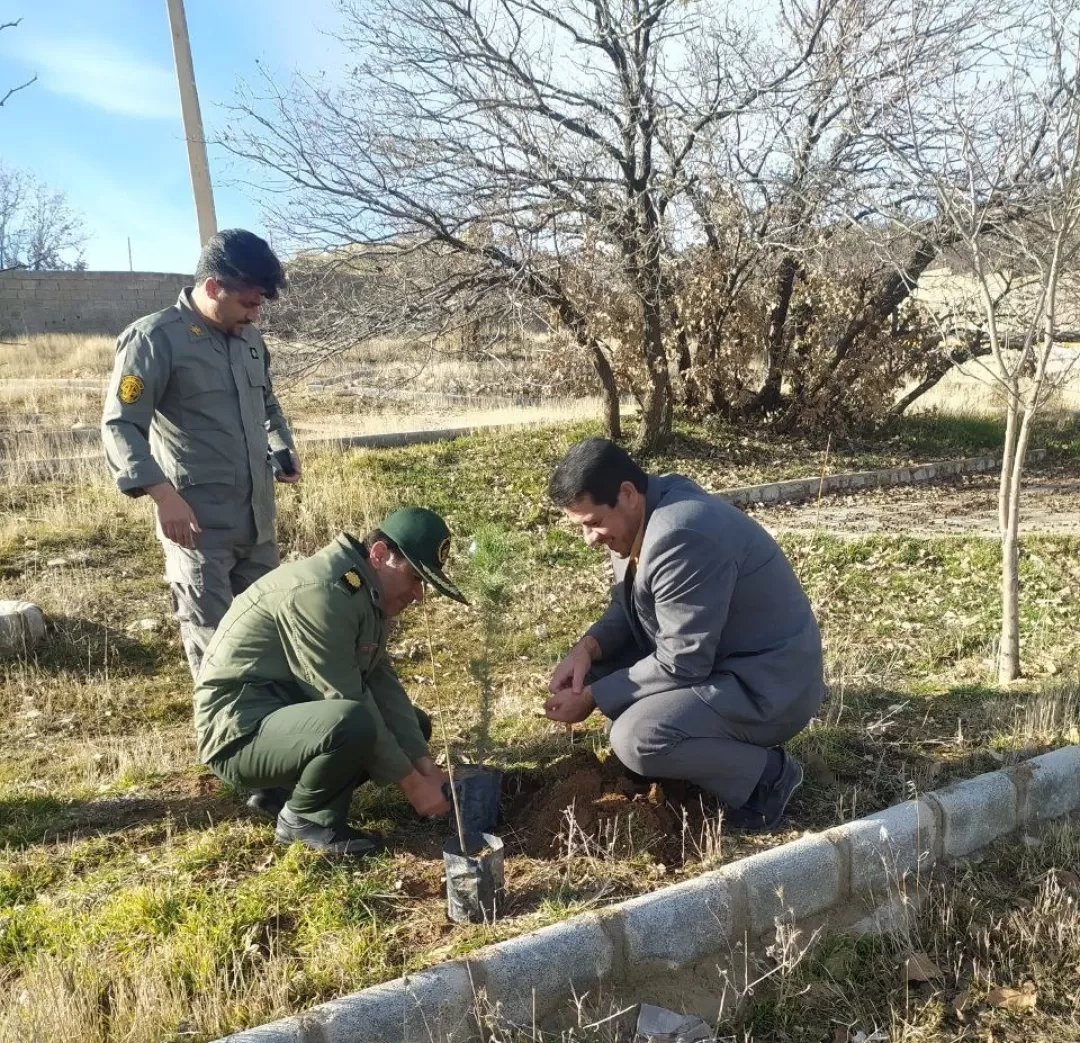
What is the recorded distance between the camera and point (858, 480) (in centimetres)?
1134

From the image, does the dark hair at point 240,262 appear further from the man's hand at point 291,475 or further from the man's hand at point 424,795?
the man's hand at point 424,795

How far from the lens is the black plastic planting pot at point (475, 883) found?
2832 millimetres

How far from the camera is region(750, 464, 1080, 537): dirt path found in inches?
355

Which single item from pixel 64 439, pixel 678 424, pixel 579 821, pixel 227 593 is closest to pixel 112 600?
pixel 227 593

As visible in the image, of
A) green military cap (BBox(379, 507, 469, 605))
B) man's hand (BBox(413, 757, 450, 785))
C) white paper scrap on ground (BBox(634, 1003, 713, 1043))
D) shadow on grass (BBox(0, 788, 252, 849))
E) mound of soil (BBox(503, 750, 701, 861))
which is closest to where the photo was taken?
white paper scrap on ground (BBox(634, 1003, 713, 1043))

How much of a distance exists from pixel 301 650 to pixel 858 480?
30.8ft

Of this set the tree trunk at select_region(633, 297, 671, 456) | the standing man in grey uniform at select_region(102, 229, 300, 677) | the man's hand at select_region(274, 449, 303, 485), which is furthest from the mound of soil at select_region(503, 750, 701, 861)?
the tree trunk at select_region(633, 297, 671, 456)

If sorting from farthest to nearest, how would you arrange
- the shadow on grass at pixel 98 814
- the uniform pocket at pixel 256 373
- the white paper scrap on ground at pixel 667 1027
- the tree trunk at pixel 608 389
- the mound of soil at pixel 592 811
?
1. the tree trunk at pixel 608 389
2. the uniform pocket at pixel 256 373
3. the shadow on grass at pixel 98 814
4. the mound of soil at pixel 592 811
5. the white paper scrap on ground at pixel 667 1027

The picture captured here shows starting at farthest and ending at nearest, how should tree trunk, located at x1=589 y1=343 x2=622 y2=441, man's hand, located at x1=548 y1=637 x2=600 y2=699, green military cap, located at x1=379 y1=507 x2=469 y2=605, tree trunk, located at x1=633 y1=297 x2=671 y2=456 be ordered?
tree trunk, located at x1=589 y1=343 x2=622 y2=441
tree trunk, located at x1=633 y1=297 x2=671 y2=456
man's hand, located at x1=548 y1=637 x2=600 y2=699
green military cap, located at x1=379 y1=507 x2=469 y2=605

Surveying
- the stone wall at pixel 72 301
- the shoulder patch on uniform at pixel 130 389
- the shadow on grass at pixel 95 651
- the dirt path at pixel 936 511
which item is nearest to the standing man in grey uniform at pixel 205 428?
the shoulder patch on uniform at pixel 130 389

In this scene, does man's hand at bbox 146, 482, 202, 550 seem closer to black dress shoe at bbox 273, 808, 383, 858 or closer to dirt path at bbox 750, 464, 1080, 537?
black dress shoe at bbox 273, 808, 383, 858

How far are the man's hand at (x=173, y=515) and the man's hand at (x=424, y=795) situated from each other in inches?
52.8

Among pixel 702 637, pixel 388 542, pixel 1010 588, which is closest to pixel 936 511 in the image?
pixel 1010 588

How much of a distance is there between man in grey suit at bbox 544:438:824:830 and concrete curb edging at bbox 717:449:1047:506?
6759 millimetres
